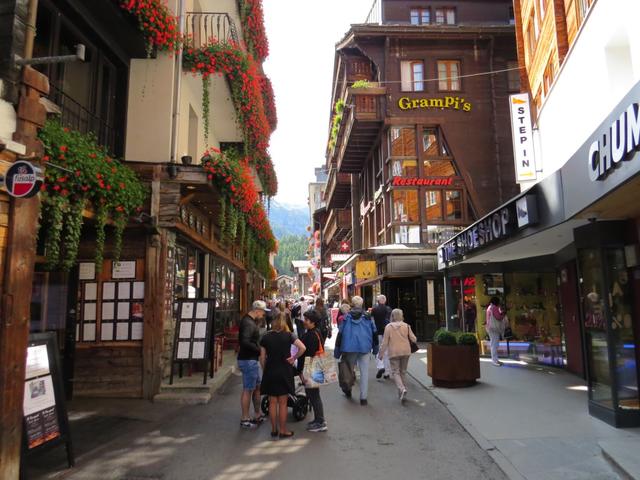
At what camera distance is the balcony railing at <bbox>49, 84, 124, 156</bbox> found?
7.86 m

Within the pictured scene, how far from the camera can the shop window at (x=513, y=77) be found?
24578mm

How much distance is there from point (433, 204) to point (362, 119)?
545 cm

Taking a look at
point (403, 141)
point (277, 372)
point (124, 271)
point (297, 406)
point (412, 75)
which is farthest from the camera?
point (412, 75)

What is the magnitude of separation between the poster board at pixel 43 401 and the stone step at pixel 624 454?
5.89m

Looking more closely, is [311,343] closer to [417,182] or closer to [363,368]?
[363,368]

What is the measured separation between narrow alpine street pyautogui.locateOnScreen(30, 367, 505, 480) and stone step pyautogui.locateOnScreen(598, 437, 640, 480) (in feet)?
3.95

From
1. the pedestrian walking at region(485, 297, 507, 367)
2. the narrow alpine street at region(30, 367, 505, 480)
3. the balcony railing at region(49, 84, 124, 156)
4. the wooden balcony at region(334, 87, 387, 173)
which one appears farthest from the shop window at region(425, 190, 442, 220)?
the balcony railing at region(49, 84, 124, 156)

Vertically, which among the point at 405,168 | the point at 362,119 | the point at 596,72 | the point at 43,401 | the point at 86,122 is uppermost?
the point at 362,119

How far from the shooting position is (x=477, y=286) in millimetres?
15836

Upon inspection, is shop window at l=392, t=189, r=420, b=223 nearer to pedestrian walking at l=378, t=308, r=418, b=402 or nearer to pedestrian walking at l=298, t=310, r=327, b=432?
pedestrian walking at l=378, t=308, r=418, b=402

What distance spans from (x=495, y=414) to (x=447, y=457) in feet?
7.40

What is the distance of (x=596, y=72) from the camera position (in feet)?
36.1

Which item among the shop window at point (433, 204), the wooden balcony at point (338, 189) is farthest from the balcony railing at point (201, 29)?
the wooden balcony at point (338, 189)

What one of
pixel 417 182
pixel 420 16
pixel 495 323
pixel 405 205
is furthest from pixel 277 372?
pixel 420 16
